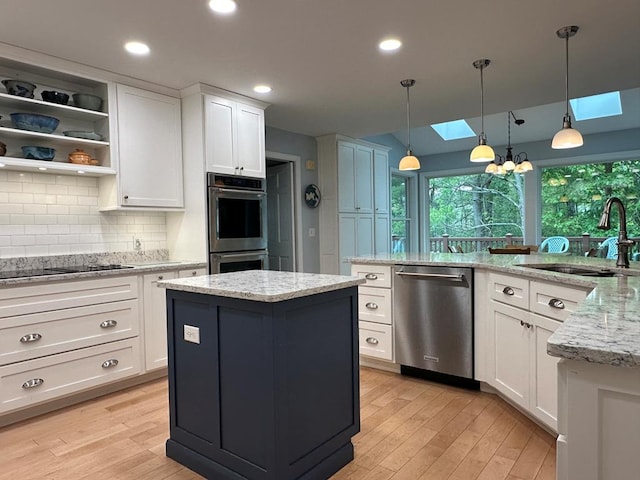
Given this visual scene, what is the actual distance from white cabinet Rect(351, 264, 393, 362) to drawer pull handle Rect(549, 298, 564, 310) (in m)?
1.30

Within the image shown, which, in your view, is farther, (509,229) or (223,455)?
(509,229)

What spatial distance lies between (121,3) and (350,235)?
3.97 meters

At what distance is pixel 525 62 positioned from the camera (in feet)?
10.6

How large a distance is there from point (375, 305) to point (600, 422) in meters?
2.55

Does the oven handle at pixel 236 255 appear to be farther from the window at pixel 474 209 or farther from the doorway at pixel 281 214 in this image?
the window at pixel 474 209

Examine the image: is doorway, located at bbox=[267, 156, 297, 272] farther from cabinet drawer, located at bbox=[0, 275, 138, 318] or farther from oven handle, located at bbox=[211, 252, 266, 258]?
cabinet drawer, located at bbox=[0, 275, 138, 318]

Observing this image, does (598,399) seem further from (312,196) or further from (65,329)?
(312,196)

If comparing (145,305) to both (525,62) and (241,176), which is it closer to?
(241,176)

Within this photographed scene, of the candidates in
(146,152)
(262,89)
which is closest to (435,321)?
(262,89)

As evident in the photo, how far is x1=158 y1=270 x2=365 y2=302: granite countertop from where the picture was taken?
5.57 ft

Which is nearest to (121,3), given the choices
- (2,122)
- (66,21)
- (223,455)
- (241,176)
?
(66,21)

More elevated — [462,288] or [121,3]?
[121,3]

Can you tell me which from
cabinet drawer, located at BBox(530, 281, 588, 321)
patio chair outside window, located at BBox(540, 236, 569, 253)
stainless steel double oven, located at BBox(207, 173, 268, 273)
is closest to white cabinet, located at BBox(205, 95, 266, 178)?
stainless steel double oven, located at BBox(207, 173, 268, 273)

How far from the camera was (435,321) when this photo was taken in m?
3.11
